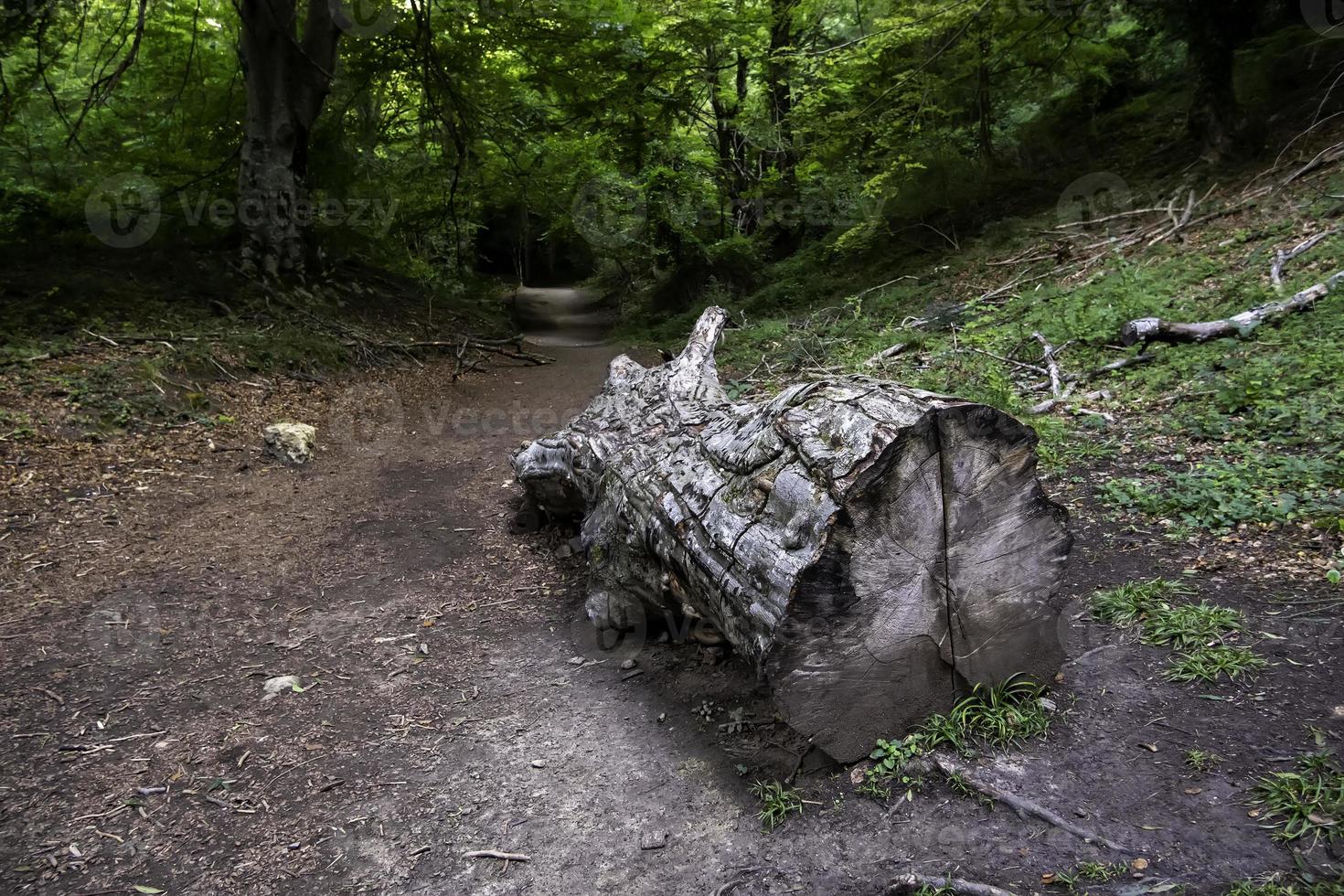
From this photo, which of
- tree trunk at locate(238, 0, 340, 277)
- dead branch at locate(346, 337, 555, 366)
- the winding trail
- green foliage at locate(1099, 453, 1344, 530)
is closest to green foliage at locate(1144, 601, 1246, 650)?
green foliage at locate(1099, 453, 1344, 530)

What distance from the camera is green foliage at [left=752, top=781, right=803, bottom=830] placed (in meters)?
2.56

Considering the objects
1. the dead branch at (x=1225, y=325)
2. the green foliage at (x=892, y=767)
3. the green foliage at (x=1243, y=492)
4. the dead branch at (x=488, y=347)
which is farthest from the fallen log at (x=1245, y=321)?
the dead branch at (x=488, y=347)

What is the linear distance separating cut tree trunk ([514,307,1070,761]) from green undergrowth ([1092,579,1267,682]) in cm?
54

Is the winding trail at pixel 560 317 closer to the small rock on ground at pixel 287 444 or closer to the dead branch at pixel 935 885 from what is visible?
the small rock on ground at pixel 287 444

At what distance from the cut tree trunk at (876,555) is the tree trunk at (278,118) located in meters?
10.4

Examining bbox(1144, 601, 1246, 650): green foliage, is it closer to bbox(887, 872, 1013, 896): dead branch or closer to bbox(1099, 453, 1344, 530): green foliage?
bbox(1099, 453, 1344, 530): green foliage

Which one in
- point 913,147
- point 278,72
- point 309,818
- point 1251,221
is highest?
point 278,72

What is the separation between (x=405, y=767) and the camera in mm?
3104

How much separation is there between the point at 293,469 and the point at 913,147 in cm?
997

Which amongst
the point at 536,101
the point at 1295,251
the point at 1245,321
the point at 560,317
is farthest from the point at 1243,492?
the point at 560,317

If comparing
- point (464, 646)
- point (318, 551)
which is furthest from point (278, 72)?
point (464, 646)

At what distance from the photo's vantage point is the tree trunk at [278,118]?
1061cm

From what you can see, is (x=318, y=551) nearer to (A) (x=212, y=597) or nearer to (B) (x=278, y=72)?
(A) (x=212, y=597)

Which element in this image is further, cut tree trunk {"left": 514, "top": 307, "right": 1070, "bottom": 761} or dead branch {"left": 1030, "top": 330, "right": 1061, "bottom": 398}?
dead branch {"left": 1030, "top": 330, "right": 1061, "bottom": 398}
